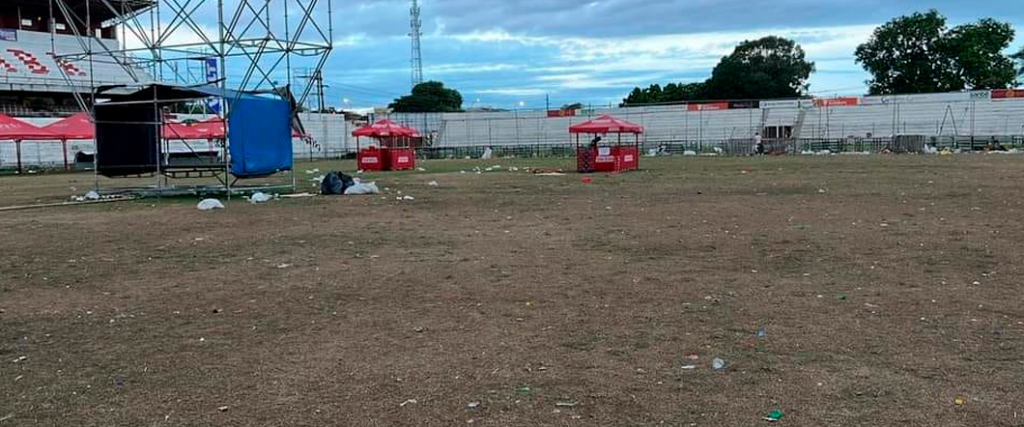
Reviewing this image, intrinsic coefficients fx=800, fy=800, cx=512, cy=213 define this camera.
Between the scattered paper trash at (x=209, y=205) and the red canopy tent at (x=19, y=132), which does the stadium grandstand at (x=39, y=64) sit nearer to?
the red canopy tent at (x=19, y=132)

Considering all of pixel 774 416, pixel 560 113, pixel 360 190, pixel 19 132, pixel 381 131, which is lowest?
pixel 774 416

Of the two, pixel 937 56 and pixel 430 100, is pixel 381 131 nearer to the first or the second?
pixel 937 56

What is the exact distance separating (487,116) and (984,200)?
59.7 meters

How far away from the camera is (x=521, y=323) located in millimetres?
5477

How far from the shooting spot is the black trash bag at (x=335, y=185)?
58.5ft

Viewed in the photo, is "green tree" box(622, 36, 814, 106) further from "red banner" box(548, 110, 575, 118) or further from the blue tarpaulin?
the blue tarpaulin

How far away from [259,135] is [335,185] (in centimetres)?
212

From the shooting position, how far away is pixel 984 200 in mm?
13531

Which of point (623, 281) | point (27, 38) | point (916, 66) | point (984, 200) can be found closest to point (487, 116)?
point (27, 38)

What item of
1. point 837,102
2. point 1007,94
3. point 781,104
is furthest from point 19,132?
point 1007,94

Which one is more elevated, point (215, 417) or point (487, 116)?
point (487, 116)

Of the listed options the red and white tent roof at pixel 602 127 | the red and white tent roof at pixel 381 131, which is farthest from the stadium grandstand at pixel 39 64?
the red and white tent roof at pixel 602 127

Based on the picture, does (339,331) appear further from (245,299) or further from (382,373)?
(245,299)

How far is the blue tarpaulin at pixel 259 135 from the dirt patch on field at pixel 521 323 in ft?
20.4
